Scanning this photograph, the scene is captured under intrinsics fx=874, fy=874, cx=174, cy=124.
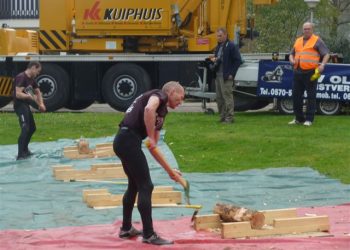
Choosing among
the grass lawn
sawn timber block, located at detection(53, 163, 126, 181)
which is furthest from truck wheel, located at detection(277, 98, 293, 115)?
sawn timber block, located at detection(53, 163, 126, 181)

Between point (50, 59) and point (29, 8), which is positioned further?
point (29, 8)

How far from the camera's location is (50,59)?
77.4 ft

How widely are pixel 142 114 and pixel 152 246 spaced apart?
4.08ft

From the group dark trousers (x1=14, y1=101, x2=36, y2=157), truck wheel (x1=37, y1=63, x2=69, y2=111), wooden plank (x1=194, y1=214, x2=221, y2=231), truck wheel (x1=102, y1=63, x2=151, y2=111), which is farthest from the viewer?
truck wheel (x1=37, y1=63, x2=69, y2=111)

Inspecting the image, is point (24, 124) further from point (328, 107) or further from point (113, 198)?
point (328, 107)

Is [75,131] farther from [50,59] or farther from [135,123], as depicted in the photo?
[135,123]

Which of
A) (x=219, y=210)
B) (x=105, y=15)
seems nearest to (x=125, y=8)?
(x=105, y=15)

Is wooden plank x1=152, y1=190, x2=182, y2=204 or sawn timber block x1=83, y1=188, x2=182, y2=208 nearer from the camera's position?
sawn timber block x1=83, y1=188, x2=182, y2=208

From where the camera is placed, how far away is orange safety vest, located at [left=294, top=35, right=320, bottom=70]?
17.3 m

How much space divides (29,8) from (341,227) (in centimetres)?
3536

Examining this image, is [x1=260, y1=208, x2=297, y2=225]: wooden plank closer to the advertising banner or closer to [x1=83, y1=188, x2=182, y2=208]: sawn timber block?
[x1=83, y1=188, x2=182, y2=208]: sawn timber block

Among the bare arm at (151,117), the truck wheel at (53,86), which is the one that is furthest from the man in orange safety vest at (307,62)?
the bare arm at (151,117)

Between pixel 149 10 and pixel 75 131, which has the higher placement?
pixel 149 10

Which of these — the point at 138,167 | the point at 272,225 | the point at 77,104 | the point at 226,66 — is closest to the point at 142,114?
the point at 138,167
